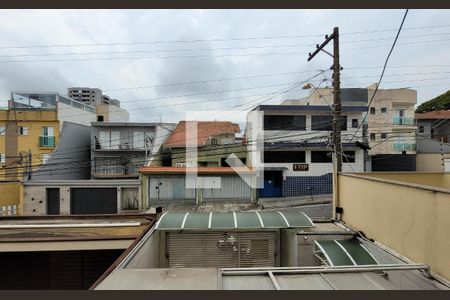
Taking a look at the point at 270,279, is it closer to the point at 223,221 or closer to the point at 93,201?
the point at 223,221

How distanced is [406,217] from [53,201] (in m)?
18.1

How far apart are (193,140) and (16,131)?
13.9 m

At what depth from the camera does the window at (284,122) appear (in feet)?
63.2

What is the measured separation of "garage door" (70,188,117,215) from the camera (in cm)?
1639

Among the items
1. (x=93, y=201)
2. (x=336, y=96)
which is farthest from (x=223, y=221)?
(x=93, y=201)

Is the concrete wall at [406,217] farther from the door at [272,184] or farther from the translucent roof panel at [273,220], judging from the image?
the door at [272,184]

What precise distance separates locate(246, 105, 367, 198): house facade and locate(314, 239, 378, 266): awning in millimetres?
12749

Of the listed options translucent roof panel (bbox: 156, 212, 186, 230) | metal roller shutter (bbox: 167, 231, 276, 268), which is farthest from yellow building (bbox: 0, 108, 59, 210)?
metal roller shutter (bbox: 167, 231, 276, 268)

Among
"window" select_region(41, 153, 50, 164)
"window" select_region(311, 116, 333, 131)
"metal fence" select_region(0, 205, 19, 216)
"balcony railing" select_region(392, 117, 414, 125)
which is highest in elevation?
"balcony railing" select_region(392, 117, 414, 125)

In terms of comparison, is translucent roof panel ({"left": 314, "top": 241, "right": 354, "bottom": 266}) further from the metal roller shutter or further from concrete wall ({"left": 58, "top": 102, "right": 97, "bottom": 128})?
concrete wall ({"left": 58, "top": 102, "right": 97, "bottom": 128})

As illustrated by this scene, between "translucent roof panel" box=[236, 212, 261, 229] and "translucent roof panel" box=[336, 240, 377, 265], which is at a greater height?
"translucent roof panel" box=[236, 212, 261, 229]

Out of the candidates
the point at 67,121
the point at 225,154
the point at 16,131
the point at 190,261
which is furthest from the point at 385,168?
the point at 16,131

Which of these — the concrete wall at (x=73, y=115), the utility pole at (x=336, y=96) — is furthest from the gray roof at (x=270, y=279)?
the concrete wall at (x=73, y=115)

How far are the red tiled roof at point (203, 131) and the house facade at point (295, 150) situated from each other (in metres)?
2.69
